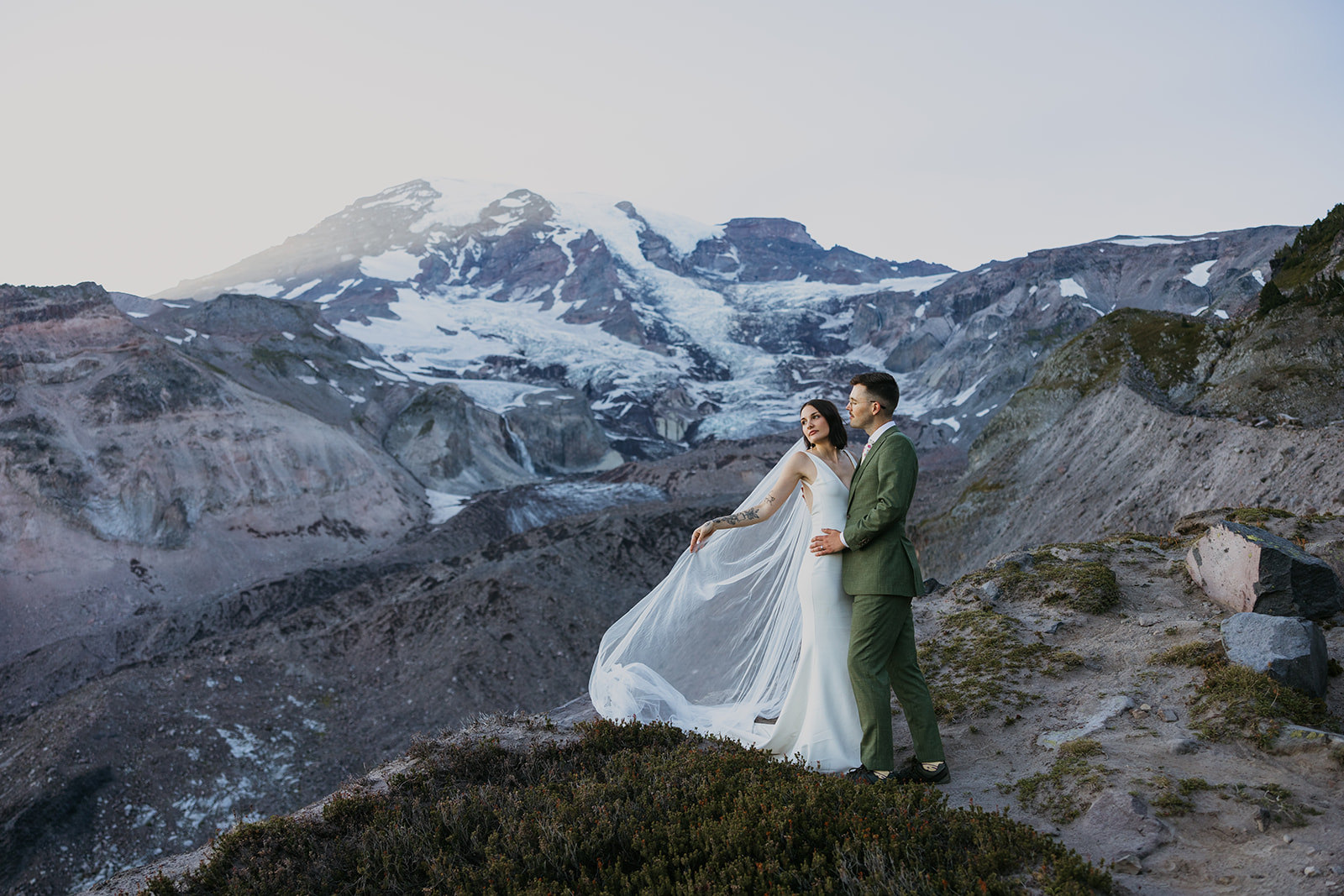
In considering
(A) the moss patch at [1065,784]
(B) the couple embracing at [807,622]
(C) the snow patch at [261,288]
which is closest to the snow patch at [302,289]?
(C) the snow patch at [261,288]

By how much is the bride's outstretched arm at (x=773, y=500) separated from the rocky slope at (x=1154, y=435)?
29.6ft

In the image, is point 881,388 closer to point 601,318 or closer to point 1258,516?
point 1258,516

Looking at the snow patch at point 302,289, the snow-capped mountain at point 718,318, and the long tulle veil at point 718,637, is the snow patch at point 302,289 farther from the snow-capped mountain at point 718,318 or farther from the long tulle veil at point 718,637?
the long tulle veil at point 718,637

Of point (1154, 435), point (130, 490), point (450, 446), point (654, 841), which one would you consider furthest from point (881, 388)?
point (450, 446)

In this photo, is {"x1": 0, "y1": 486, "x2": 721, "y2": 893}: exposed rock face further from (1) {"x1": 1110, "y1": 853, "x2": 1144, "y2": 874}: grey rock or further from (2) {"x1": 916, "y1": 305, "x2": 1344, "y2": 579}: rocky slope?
(2) {"x1": 916, "y1": 305, "x2": 1344, "y2": 579}: rocky slope

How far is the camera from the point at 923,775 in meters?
4.62

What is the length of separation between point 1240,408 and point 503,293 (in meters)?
164

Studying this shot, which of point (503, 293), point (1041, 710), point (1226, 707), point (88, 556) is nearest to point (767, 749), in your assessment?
point (1041, 710)

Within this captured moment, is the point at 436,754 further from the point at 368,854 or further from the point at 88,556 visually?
the point at 88,556

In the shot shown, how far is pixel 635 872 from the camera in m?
3.41

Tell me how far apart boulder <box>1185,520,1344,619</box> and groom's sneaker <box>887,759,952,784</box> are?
11.0 ft

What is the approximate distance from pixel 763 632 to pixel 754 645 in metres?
0.14

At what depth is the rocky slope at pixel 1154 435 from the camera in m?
12.6

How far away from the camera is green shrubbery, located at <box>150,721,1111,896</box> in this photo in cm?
319
